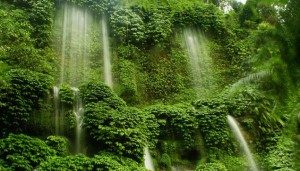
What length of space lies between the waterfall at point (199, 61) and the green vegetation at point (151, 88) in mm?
66

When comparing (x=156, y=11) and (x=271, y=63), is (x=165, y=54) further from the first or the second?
(x=271, y=63)

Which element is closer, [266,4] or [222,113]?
[266,4]

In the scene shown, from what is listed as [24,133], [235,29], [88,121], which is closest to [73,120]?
[88,121]

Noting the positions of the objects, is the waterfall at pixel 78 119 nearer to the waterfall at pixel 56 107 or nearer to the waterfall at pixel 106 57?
the waterfall at pixel 56 107

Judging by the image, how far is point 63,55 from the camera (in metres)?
16.4

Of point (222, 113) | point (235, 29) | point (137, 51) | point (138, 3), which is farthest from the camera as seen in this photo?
point (235, 29)

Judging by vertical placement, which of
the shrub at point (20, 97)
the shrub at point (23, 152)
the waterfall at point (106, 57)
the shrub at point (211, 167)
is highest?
the waterfall at point (106, 57)

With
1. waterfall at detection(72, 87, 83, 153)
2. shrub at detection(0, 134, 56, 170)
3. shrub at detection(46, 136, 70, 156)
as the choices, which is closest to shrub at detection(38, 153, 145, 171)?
shrub at detection(0, 134, 56, 170)

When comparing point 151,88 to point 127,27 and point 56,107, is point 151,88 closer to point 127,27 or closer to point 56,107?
point 127,27

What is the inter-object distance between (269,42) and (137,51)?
14.1m

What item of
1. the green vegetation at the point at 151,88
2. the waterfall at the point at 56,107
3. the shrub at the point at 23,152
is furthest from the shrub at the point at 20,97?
the shrub at the point at 23,152

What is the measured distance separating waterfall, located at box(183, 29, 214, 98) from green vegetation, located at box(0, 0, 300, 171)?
7 centimetres

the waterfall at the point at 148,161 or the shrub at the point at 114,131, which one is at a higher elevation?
the shrub at the point at 114,131

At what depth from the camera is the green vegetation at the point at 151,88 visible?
509 cm
